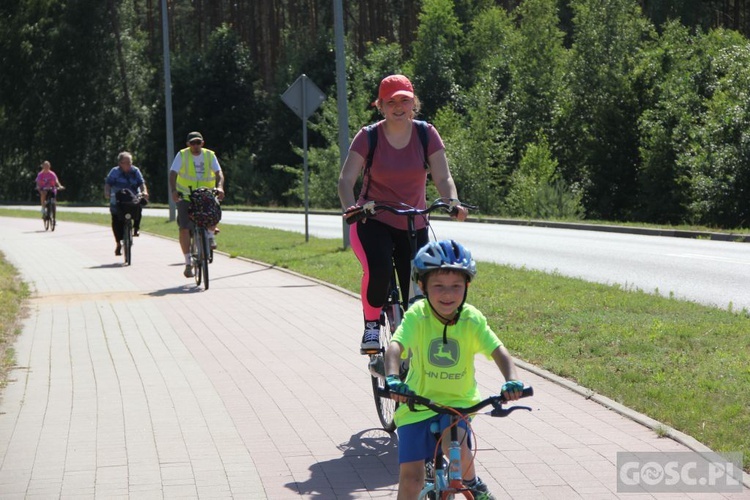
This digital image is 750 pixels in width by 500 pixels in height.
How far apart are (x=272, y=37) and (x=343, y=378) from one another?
6455cm

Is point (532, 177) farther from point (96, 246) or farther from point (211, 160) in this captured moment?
point (211, 160)

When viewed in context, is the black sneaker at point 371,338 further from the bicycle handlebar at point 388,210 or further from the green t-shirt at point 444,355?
the green t-shirt at point 444,355

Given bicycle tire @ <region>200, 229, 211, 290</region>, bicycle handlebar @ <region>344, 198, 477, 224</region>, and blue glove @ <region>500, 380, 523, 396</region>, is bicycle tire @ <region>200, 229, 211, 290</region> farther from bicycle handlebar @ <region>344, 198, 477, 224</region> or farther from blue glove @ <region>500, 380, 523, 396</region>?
blue glove @ <region>500, 380, 523, 396</region>

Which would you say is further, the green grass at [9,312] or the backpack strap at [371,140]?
the green grass at [9,312]

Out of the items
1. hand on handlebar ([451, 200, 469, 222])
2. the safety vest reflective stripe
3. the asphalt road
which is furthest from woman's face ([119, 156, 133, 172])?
hand on handlebar ([451, 200, 469, 222])

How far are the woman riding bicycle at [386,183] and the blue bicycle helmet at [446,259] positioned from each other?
85.3 inches

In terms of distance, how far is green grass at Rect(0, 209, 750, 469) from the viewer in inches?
269

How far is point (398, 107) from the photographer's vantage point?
20.7ft

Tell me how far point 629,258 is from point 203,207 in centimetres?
759

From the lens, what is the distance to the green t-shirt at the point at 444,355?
4242 mm

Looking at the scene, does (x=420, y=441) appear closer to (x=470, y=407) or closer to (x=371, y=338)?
(x=470, y=407)

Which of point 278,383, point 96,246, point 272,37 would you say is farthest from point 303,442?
point 272,37

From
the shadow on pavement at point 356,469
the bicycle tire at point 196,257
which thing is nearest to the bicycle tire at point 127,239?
the bicycle tire at point 196,257

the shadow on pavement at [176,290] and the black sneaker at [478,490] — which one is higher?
the black sneaker at [478,490]
